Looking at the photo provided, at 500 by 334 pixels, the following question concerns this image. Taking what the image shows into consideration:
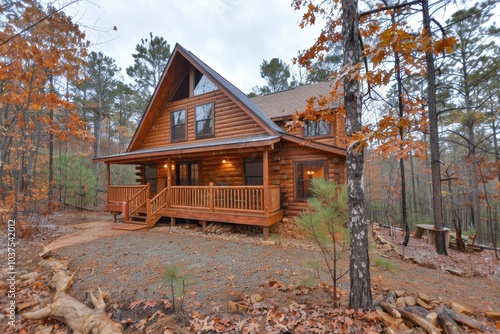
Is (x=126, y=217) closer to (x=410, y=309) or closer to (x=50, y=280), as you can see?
(x=50, y=280)

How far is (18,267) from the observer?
514cm

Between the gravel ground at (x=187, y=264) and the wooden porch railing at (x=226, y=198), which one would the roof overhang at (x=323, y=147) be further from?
the gravel ground at (x=187, y=264)

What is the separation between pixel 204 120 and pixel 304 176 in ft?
18.4

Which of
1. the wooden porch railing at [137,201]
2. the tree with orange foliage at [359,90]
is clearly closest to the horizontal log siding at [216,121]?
the wooden porch railing at [137,201]

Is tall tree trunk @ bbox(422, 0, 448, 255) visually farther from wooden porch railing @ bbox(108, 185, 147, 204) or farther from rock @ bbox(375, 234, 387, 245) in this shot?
wooden porch railing @ bbox(108, 185, 147, 204)

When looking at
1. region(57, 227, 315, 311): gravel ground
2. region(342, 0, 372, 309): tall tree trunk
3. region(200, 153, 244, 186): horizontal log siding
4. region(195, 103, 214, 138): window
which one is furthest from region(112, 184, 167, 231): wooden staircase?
region(342, 0, 372, 309): tall tree trunk

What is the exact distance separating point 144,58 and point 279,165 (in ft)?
63.6

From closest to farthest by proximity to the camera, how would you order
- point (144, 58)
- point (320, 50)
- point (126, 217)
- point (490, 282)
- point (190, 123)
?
point (320, 50) → point (490, 282) → point (126, 217) → point (190, 123) → point (144, 58)

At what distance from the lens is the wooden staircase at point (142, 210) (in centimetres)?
899

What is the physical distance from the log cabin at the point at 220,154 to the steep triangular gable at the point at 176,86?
49mm

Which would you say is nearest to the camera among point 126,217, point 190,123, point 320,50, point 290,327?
point 290,327

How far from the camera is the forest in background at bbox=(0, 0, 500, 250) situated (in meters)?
5.09

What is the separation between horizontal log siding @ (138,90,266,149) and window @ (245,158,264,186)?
1225mm

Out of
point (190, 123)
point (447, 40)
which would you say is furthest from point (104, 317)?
point (190, 123)
